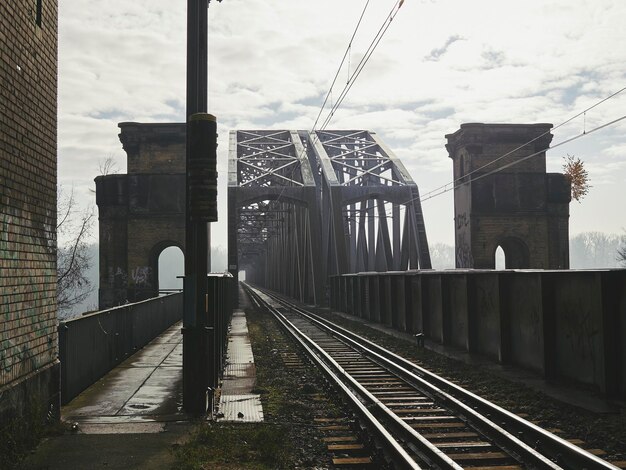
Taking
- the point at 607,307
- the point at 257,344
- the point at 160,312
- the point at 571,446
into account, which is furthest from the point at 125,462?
the point at 160,312

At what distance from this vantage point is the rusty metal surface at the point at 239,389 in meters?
8.40

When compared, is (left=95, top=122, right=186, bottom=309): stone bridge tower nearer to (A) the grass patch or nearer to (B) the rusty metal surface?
(B) the rusty metal surface

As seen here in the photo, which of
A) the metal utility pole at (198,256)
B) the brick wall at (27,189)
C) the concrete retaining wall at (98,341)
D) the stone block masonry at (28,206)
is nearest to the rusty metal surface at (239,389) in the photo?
the metal utility pole at (198,256)

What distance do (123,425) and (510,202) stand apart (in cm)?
3312

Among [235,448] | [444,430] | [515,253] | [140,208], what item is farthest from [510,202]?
[235,448]

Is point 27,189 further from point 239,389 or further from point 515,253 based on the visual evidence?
point 515,253

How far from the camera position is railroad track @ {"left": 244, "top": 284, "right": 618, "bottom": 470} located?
604 centimetres

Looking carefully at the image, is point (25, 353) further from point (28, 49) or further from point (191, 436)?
point (28, 49)

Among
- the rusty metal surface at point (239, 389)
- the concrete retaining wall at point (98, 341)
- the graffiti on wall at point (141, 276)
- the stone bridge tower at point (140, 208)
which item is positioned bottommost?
the rusty metal surface at point (239, 389)

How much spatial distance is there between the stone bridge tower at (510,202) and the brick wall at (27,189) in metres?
31.6

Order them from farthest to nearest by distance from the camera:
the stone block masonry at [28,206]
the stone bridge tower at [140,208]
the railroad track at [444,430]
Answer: the stone bridge tower at [140,208] < the stone block masonry at [28,206] < the railroad track at [444,430]

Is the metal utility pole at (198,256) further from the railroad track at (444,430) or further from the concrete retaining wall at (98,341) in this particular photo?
the railroad track at (444,430)

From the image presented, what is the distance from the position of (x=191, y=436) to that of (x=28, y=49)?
4.35 meters

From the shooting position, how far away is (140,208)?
36125 millimetres
